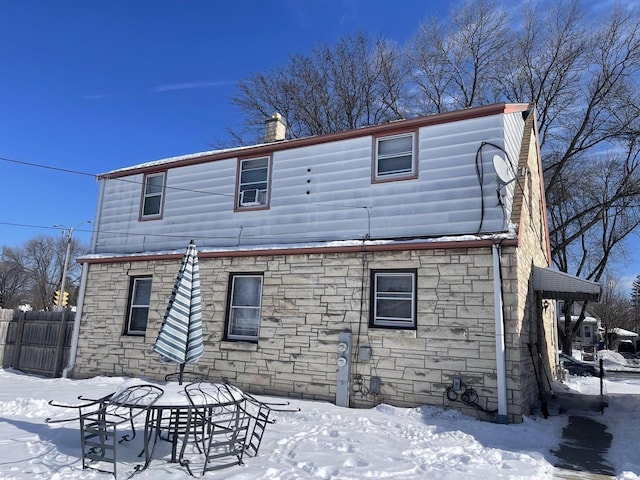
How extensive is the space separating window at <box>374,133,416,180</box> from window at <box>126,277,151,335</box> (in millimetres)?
6312

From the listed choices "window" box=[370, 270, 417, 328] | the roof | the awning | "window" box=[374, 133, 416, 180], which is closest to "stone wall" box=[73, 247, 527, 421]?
"window" box=[370, 270, 417, 328]

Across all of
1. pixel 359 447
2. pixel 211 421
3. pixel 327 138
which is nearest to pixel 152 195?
pixel 327 138

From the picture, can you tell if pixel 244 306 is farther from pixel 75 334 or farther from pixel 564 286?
pixel 564 286

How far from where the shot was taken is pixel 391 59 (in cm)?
2370

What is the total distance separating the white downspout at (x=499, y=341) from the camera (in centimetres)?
708

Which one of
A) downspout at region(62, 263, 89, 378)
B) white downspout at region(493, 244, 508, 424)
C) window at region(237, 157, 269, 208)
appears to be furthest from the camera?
downspout at region(62, 263, 89, 378)

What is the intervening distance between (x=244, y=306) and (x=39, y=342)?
6.97m

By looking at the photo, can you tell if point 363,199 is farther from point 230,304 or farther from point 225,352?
point 225,352

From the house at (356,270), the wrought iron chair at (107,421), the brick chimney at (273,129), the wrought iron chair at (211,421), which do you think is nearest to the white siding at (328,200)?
the house at (356,270)

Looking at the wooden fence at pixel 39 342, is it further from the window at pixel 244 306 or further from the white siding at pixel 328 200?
the window at pixel 244 306

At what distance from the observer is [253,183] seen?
34.7 ft

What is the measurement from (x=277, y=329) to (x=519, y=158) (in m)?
6.49

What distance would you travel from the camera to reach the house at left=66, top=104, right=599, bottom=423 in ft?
25.2

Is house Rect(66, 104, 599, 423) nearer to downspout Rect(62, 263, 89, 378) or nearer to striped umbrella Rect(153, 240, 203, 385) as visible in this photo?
downspout Rect(62, 263, 89, 378)
